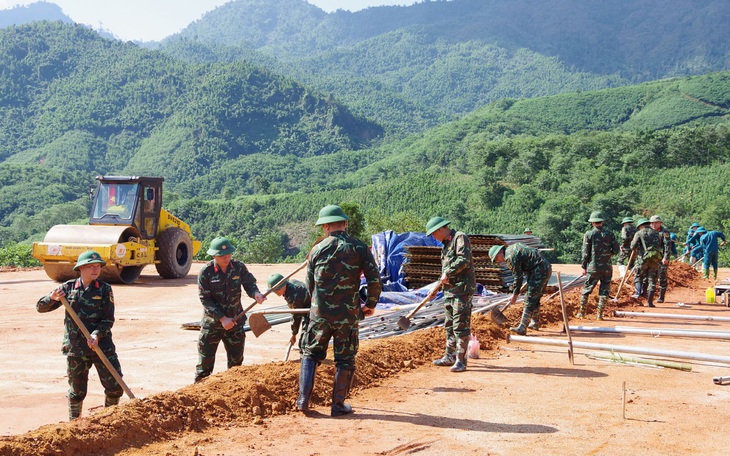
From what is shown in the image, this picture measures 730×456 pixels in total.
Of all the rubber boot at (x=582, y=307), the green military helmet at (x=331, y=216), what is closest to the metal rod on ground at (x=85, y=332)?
A: the green military helmet at (x=331, y=216)

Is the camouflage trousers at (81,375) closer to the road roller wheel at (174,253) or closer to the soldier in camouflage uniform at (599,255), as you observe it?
the soldier in camouflage uniform at (599,255)

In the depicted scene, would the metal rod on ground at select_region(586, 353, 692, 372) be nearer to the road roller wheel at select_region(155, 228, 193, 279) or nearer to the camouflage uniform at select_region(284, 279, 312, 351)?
the camouflage uniform at select_region(284, 279, 312, 351)

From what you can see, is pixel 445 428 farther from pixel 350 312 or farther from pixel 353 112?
pixel 353 112

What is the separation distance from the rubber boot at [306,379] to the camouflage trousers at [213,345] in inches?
48.9

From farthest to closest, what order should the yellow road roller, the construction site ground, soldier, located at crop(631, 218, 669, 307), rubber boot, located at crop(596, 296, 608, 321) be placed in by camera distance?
the yellow road roller
soldier, located at crop(631, 218, 669, 307)
rubber boot, located at crop(596, 296, 608, 321)
the construction site ground

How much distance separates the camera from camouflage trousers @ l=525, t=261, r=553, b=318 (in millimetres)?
11258

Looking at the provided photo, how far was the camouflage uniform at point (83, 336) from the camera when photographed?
22.0 feet

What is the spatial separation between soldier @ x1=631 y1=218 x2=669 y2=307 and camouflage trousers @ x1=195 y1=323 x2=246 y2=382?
32.6ft

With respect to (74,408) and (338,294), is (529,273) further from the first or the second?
(74,408)

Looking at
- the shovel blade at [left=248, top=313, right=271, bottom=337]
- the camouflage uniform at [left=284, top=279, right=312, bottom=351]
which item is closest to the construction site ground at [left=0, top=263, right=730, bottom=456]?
the shovel blade at [left=248, top=313, right=271, bottom=337]

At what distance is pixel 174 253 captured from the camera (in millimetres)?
21062

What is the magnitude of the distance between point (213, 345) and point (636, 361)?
512cm

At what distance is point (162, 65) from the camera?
15200cm

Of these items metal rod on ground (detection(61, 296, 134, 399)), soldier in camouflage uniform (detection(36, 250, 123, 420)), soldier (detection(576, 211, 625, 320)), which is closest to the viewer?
metal rod on ground (detection(61, 296, 134, 399))
